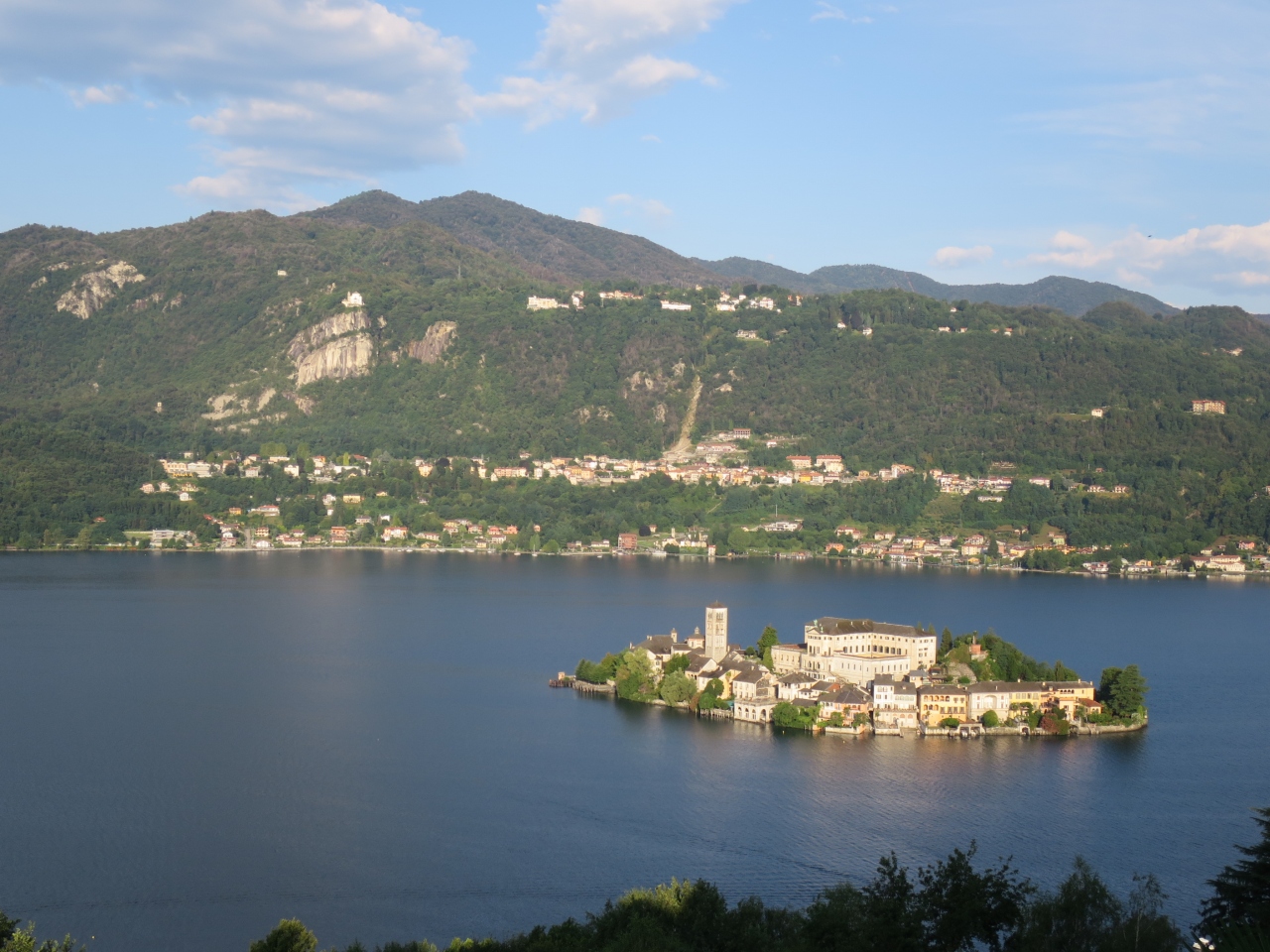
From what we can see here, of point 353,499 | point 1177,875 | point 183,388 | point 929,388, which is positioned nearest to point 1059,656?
point 1177,875

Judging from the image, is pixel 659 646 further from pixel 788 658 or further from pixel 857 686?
pixel 857 686

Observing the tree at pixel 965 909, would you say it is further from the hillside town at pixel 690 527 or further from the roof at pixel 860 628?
the hillside town at pixel 690 527

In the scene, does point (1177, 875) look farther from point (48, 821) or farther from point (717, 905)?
point (48, 821)

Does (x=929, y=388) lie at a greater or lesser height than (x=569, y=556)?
greater

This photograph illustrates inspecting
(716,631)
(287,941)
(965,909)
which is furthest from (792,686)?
(287,941)

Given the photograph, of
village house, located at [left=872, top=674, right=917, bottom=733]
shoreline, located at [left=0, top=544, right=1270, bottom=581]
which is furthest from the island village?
shoreline, located at [left=0, top=544, right=1270, bottom=581]

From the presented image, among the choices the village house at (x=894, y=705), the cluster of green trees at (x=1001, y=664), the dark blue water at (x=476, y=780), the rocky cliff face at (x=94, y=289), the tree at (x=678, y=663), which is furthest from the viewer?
the rocky cliff face at (x=94, y=289)

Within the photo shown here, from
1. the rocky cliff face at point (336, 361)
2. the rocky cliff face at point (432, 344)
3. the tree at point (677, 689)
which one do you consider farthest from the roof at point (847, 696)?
the rocky cliff face at point (336, 361)
